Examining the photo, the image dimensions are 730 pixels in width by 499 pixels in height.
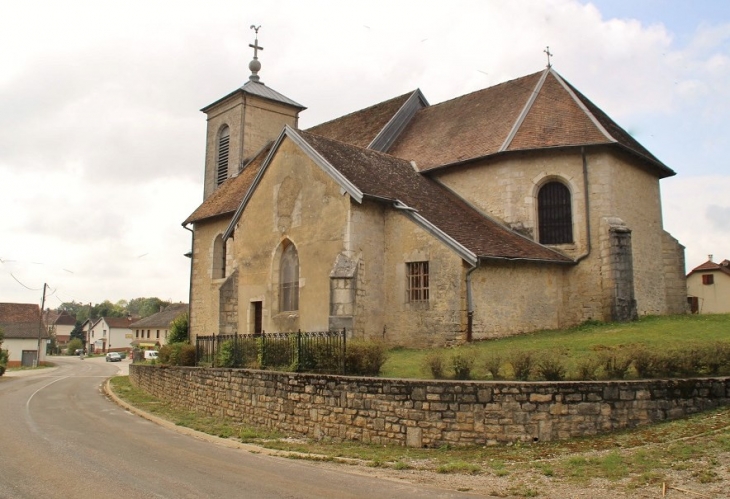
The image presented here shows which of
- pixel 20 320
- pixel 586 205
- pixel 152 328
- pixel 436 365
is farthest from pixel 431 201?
pixel 152 328

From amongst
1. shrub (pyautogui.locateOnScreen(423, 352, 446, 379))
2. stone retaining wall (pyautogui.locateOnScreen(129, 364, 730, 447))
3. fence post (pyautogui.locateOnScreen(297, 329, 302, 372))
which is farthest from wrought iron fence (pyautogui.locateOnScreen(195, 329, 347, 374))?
shrub (pyautogui.locateOnScreen(423, 352, 446, 379))

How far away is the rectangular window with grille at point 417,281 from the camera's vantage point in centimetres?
1877

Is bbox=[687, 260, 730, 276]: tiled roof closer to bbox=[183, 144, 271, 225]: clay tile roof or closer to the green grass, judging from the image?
the green grass

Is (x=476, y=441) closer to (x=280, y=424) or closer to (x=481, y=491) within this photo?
(x=481, y=491)

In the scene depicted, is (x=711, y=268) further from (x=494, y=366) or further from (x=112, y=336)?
(x=112, y=336)

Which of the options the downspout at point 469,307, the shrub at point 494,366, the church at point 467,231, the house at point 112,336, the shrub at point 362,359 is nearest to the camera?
the shrub at point 494,366

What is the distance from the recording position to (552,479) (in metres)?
7.71

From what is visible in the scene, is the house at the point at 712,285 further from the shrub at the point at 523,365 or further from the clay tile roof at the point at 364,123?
the shrub at the point at 523,365

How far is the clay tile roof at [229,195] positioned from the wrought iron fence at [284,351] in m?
12.4

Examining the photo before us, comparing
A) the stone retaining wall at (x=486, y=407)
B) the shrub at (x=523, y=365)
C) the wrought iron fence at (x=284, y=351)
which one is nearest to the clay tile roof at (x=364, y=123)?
the wrought iron fence at (x=284, y=351)

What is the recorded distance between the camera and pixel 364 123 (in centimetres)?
3000

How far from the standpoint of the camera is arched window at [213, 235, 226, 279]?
30.4 meters

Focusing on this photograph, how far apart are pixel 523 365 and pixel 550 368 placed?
18.2 inches

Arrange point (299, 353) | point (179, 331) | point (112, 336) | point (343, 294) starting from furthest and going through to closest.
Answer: point (112, 336)
point (179, 331)
point (343, 294)
point (299, 353)
